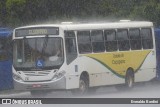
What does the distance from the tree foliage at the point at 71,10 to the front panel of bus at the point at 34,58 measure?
0.96 ft

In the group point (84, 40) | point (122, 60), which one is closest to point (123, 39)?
point (122, 60)

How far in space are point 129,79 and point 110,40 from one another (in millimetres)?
498

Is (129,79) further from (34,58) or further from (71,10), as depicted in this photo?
(71,10)

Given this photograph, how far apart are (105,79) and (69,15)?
0.96 m

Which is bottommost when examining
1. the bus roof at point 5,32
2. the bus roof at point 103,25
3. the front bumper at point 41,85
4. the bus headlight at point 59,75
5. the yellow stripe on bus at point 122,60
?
the front bumper at point 41,85

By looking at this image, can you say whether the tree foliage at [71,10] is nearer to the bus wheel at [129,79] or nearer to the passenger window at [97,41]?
the bus wheel at [129,79]

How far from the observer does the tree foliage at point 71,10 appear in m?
6.50

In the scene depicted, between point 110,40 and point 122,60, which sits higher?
point 110,40

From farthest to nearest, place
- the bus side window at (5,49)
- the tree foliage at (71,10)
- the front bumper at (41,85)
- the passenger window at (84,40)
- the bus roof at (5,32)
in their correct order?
1. the passenger window at (84,40)
2. the bus side window at (5,49)
3. the front bumper at (41,85)
4. the bus roof at (5,32)
5. the tree foliage at (71,10)

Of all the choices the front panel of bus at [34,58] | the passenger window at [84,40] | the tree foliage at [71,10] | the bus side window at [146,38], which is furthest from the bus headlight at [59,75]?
the tree foliage at [71,10]

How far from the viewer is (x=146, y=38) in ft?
26.0

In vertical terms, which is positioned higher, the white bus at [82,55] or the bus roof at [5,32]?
the bus roof at [5,32]

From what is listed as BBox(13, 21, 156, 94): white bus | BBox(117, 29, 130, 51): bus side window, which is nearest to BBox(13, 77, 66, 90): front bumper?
BBox(13, 21, 156, 94): white bus

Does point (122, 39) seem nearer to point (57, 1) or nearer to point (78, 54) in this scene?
point (78, 54)
